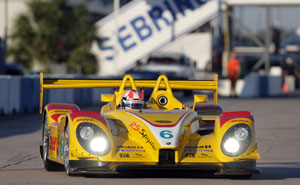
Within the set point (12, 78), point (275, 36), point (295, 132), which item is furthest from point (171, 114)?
point (275, 36)

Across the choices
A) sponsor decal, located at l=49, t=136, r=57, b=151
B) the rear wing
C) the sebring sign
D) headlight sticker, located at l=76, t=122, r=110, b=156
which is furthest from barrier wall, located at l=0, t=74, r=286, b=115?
the sebring sign

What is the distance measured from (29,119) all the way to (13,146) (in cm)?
694

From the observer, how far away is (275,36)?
84938mm

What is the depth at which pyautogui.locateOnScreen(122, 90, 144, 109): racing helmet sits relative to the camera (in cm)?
1020

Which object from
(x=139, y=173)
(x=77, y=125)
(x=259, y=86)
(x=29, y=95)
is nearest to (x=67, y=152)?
(x=77, y=125)

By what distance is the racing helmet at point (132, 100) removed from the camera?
10.2 meters

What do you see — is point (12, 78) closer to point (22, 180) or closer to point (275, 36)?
point (22, 180)

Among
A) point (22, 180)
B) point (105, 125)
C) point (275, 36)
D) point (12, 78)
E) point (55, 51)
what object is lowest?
point (22, 180)

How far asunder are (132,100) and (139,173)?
3.21 ft

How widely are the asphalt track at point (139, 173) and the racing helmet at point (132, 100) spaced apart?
0.89m

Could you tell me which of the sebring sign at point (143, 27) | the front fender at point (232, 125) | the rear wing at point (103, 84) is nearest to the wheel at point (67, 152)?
the rear wing at point (103, 84)

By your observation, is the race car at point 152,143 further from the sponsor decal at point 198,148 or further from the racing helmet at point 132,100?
the racing helmet at point 132,100

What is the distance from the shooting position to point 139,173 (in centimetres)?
973

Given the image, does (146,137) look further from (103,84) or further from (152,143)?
(103,84)
